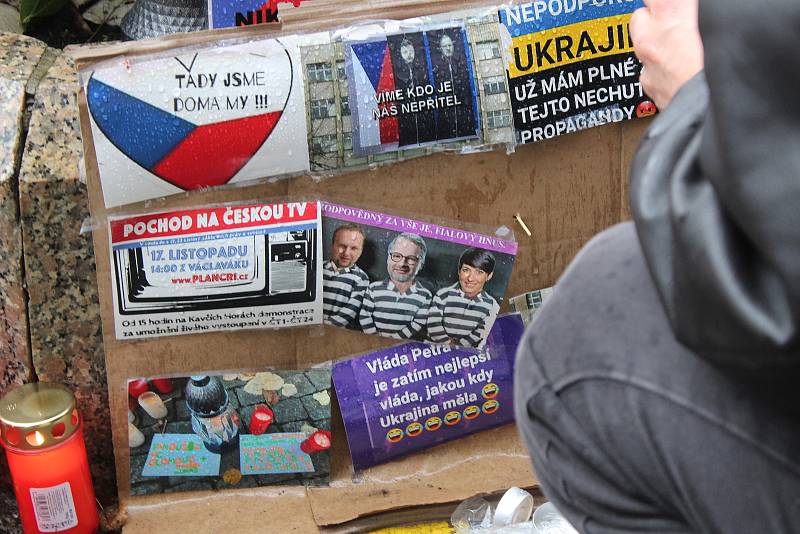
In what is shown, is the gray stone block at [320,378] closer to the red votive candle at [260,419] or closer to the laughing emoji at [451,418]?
the red votive candle at [260,419]

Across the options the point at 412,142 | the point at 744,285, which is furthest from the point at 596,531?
the point at 412,142

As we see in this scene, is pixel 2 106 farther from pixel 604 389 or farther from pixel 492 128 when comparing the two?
pixel 604 389

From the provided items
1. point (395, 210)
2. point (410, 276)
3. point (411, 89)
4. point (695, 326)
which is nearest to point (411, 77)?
point (411, 89)

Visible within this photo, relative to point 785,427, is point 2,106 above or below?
above

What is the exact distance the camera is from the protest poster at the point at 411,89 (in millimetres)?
1766

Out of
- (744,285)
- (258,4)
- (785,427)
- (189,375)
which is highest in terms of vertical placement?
(258,4)

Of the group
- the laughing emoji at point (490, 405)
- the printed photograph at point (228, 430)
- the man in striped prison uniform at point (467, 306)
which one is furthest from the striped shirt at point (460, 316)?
the printed photograph at point (228, 430)

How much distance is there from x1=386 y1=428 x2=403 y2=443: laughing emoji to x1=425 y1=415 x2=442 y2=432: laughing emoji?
60 mm

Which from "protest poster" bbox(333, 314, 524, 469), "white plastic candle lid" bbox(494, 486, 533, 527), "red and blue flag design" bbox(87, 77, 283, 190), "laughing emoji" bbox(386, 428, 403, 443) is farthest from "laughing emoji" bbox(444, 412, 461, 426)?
"red and blue flag design" bbox(87, 77, 283, 190)

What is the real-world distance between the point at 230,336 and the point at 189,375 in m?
Answer: 0.12

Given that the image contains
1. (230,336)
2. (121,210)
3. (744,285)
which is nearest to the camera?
(744,285)

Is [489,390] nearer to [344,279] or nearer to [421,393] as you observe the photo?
[421,393]

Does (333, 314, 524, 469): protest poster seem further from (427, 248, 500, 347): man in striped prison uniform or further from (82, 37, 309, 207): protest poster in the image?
(82, 37, 309, 207): protest poster

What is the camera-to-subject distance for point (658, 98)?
112 centimetres
